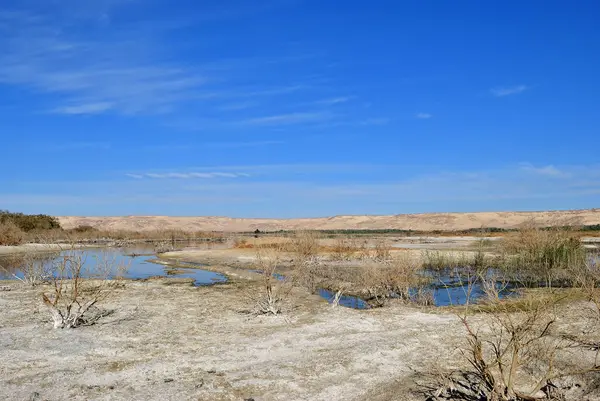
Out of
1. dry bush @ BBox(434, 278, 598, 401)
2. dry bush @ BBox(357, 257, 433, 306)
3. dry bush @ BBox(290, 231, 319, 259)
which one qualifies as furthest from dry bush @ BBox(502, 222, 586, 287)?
dry bush @ BBox(434, 278, 598, 401)

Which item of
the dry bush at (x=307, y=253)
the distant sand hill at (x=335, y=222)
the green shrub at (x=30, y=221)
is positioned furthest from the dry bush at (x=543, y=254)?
the distant sand hill at (x=335, y=222)

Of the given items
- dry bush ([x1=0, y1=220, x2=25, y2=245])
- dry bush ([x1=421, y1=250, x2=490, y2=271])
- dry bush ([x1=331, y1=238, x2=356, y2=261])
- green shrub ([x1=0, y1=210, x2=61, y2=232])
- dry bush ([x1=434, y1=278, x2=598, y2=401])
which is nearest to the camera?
dry bush ([x1=434, y1=278, x2=598, y2=401])

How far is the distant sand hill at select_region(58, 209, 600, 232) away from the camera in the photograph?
101 metres

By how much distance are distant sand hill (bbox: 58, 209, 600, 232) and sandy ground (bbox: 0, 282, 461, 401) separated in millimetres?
85011

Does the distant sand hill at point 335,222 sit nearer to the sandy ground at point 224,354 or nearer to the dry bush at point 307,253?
the dry bush at point 307,253

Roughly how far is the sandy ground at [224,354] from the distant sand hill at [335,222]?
85.0 metres

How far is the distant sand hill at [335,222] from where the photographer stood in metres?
101

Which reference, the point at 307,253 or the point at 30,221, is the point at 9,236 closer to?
the point at 30,221

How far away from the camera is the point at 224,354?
8234mm

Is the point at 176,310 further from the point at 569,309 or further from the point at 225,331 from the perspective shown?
the point at 569,309

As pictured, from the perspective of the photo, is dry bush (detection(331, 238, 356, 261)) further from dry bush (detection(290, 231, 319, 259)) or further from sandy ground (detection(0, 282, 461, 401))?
sandy ground (detection(0, 282, 461, 401))

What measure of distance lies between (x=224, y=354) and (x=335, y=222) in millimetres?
128492

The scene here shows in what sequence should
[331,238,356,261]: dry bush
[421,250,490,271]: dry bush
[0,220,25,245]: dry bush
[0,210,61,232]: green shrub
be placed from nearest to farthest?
[421,250,490,271]: dry bush < [331,238,356,261]: dry bush < [0,220,25,245]: dry bush < [0,210,61,232]: green shrub

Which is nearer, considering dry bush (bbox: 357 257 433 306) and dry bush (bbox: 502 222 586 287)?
dry bush (bbox: 357 257 433 306)
